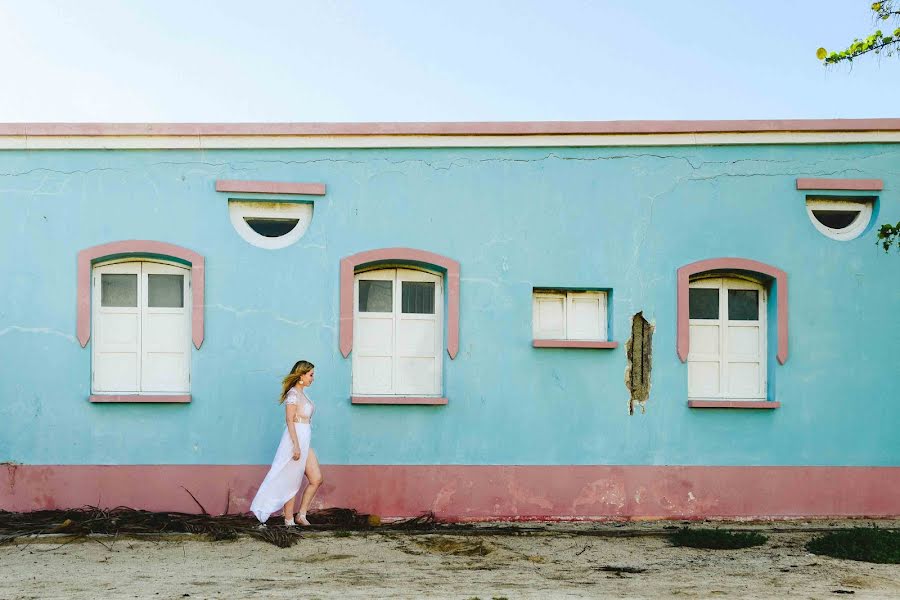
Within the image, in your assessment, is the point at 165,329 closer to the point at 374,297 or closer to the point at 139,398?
the point at 139,398

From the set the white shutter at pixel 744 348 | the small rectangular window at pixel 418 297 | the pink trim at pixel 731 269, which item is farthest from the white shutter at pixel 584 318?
the small rectangular window at pixel 418 297

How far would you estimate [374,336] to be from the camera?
31.0ft

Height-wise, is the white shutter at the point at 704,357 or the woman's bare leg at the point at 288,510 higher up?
the white shutter at the point at 704,357

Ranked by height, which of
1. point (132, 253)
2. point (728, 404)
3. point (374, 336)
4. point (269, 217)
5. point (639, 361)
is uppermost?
point (269, 217)

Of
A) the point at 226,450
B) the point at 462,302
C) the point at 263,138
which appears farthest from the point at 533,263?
the point at 226,450

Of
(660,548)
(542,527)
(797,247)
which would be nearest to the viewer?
(660,548)

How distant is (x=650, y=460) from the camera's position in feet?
30.8

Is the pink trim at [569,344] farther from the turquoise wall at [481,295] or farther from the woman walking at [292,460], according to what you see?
the woman walking at [292,460]

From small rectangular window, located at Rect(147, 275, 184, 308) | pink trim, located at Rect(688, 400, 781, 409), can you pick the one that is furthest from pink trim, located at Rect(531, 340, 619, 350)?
small rectangular window, located at Rect(147, 275, 184, 308)

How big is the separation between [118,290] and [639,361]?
5486 mm

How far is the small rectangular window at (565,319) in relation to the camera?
9547 millimetres

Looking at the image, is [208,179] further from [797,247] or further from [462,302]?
[797,247]

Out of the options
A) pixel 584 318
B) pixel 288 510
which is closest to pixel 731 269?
pixel 584 318

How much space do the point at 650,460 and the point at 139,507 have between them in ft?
17.2
